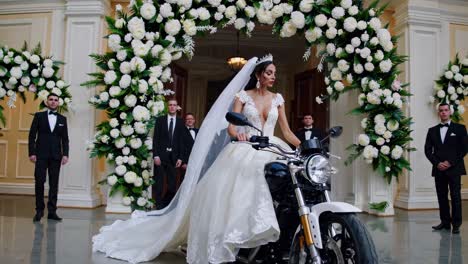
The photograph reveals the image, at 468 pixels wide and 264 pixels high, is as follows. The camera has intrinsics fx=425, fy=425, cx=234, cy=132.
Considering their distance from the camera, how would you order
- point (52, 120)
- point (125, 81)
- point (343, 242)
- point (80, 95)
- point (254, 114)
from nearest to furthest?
1. point (343, 242)
2. point (254, 114)
3. point (52, 120)
4. point (125, 81)
5. point (80, 95)

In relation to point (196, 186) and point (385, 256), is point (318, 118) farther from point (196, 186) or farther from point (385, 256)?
point (196, 186)

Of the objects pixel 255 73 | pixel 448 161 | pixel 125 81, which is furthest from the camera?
pixel 125 81

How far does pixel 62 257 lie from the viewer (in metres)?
3.52

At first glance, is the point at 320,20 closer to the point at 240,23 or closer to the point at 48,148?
the point at 240,23

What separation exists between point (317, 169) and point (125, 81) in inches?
166

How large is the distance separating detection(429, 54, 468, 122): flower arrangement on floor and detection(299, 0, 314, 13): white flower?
261 centimetres

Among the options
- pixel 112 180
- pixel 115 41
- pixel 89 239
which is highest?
pixel 115 41

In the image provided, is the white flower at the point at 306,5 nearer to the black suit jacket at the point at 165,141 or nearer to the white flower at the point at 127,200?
the black suit jacket at the point at 165,141

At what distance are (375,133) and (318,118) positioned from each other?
1157 millimetres

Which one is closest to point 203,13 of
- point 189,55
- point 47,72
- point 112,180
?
point 189,55

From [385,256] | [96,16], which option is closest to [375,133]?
[385,256]

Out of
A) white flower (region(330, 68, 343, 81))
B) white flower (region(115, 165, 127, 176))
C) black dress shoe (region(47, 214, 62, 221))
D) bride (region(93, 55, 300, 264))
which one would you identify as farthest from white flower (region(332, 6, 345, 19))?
black dress shoe (region(47, 214, 62, 221))

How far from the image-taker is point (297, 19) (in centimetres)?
607

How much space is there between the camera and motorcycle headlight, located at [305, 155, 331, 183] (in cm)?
223
